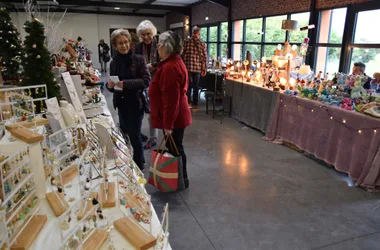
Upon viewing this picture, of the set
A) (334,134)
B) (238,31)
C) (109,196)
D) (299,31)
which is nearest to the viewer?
(109,196)

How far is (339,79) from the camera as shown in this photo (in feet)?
11.7

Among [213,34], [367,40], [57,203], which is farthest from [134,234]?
[213,34]

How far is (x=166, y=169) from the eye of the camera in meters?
2.27

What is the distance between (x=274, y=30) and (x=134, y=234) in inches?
264

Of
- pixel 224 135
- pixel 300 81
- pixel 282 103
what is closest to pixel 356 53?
pixel 300 81

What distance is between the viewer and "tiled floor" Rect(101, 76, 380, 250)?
1989mm

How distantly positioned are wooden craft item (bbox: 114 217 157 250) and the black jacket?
1.47m

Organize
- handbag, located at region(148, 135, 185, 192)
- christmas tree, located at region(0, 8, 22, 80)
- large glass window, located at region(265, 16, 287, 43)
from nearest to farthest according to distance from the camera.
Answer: handbag, located at region(148, 135, 185, 192) → christmas tree, located at region(0, 8, 22, 80) → large glass window, located at region(265, 16, 287, 43)

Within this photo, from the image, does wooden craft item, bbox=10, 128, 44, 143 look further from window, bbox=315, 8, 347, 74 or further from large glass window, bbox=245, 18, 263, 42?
large glass window, bbox=245, 18, 263, 42

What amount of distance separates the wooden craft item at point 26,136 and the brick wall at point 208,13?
338 inches

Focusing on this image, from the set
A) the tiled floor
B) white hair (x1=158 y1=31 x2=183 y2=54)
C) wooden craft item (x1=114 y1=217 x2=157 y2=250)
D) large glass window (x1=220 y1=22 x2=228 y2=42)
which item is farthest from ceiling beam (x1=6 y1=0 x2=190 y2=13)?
wooden craft item (x1=114 y1=217 x2=157 y2=250)

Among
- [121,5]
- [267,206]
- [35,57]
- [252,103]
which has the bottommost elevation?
[267,206]

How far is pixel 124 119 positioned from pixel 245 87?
2921 mm

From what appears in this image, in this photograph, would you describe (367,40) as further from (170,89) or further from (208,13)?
(208,13)
